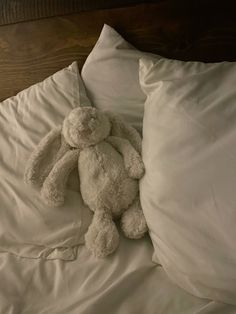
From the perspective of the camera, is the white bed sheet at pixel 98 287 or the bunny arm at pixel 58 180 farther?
the bunny arm at pixel 58 180

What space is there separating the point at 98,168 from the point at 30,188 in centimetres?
19

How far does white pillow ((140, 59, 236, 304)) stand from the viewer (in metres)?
0.70

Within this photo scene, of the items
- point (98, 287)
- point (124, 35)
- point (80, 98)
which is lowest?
point (98, 287)

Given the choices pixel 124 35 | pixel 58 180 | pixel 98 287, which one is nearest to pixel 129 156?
→ pixel 58 180

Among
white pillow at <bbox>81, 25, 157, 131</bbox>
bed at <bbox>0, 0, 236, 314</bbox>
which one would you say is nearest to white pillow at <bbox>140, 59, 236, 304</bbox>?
bed at <bbox>0, 0, 236, 314</bbox>

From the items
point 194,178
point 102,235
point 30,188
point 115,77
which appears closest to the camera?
point 194,178

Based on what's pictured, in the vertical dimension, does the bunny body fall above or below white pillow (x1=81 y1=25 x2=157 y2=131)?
below

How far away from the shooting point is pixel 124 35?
1121 mm

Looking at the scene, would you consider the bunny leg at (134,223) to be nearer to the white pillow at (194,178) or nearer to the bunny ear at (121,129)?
the white pillow at (194,178)

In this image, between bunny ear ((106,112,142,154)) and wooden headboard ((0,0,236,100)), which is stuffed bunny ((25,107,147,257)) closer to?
bunny ear ((106,112,142,154))

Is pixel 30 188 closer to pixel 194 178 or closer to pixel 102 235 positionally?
pixel 102 235

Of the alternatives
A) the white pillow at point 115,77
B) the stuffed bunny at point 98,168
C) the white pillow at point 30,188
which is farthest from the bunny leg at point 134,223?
the white pillow at point 115,77

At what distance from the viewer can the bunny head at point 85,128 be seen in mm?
919

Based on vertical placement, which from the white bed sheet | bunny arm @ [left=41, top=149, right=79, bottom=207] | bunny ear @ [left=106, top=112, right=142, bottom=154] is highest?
bunny ear @ [left=106, top=112, right=142, bottom=154]
